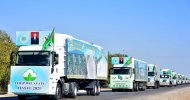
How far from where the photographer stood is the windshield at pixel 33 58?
78.2 ft

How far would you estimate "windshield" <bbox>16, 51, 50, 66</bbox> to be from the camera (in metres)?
23.8

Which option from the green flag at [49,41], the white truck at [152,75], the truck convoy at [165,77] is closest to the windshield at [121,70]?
the white truck at [152,75]

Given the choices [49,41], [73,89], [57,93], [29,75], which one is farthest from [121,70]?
[29,75]

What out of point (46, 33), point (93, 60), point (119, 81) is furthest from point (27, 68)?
point (119, 81)

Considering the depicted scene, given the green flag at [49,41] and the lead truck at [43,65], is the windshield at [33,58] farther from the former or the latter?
the green flag at [49,41]

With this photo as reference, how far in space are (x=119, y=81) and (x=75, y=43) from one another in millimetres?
16481

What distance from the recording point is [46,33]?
24547 millimetres

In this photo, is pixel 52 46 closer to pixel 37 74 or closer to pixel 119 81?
pixel 37 74

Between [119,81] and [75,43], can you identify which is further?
[119,81]

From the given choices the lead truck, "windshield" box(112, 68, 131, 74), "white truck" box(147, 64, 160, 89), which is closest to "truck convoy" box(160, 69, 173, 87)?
"white truck" box(147, 64, 160, 89)

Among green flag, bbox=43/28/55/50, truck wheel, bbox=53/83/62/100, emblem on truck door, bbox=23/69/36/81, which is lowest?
truck wheel, bbox=53/83/62/100

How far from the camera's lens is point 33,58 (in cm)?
2397

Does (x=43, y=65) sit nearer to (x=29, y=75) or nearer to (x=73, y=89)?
(x=29, y=75)

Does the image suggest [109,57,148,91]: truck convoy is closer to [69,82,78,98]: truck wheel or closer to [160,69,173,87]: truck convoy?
[69,82,78,98]: truck wheel
